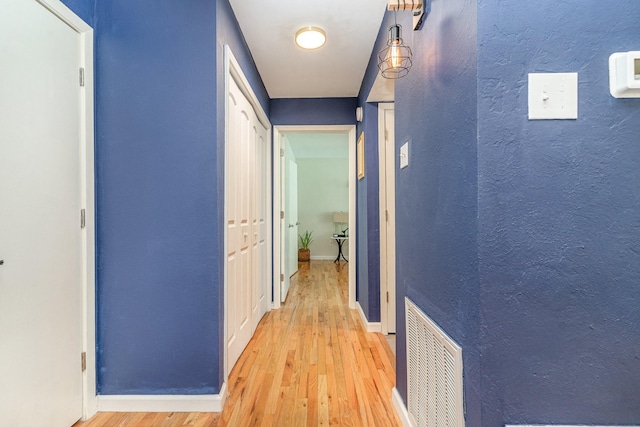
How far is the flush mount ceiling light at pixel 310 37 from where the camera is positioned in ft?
6.90

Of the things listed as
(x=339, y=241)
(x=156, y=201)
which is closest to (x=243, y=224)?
(x=156, y=201)

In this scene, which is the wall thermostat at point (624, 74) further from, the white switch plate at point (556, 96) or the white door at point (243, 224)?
the white door at point (243, 224)

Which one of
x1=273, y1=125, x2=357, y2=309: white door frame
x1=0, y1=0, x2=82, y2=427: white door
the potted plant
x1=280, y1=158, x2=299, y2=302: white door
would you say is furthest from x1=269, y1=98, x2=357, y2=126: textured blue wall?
the potted plant

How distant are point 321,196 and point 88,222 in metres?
5.93

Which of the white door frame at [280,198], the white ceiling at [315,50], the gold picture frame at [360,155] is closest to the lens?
the white ceiling at [315,50]

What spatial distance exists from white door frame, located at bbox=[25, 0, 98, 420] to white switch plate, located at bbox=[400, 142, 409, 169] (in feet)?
5.16

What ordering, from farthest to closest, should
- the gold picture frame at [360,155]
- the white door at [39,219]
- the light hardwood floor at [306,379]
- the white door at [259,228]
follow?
the gold picture frame at [360,155]
the white door at [259,228]
the light hardwood floor at [306,379]
the white door at [39,219]

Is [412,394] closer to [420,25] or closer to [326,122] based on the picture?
[420,25]

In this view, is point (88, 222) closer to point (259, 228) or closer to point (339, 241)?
point (259, 228)

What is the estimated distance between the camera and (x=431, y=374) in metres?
1.14

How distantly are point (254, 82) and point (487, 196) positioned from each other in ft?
7.39

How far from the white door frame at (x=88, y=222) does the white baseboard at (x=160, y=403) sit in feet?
0.25

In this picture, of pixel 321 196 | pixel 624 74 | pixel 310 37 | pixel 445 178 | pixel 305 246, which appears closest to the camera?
pixel 624 74

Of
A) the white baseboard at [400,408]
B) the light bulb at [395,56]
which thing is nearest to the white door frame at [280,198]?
the white baseboard at [400,408]
